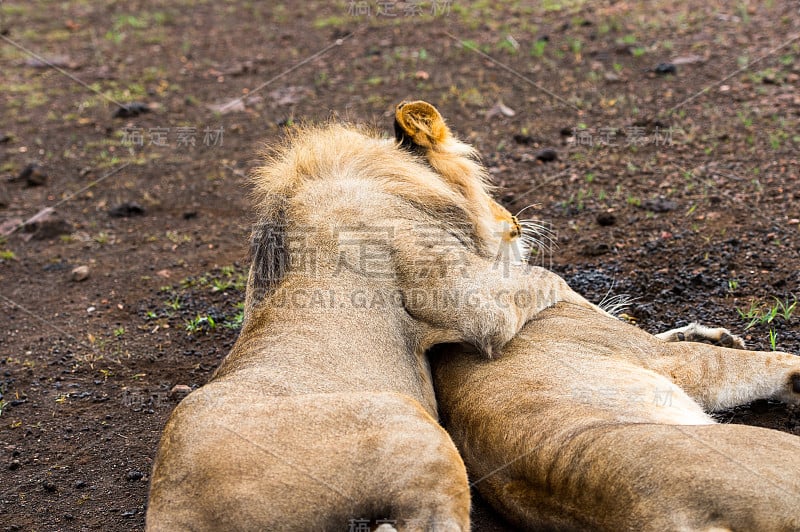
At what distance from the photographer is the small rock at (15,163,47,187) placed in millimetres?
9219

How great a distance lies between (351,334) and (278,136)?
3.36 metres

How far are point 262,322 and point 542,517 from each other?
1.57 metres

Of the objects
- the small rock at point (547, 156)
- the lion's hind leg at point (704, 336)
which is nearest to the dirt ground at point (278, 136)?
the small rock at point (547, 156)

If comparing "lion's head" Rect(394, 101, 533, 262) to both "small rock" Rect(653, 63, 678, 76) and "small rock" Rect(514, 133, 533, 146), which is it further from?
"small rock" Rect(653, 63, 678, 76)

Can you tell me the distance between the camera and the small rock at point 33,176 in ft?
30.2

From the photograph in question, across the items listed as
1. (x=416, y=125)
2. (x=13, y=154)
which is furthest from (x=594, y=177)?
(x=13, y=154)

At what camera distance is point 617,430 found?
3.65 m

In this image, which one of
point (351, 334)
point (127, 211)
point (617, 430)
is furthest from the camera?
point (127, 211)

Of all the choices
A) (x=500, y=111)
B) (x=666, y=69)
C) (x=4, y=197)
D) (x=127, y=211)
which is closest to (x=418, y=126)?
(x=500, y=111)

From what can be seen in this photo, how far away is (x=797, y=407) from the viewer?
4.67m

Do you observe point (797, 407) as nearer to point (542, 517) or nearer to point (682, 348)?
point (682, 348)
